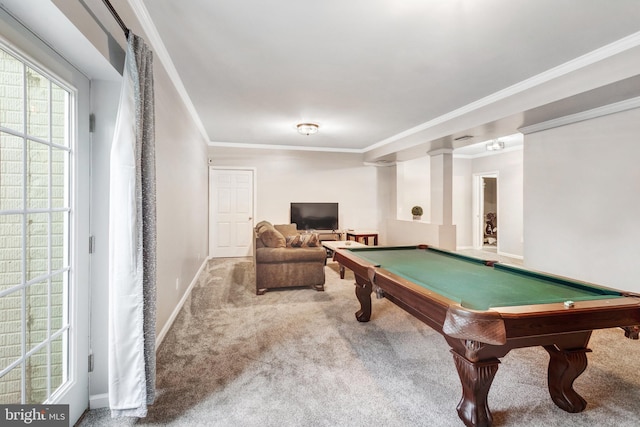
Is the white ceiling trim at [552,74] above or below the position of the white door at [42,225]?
above

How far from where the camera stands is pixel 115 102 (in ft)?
5.99

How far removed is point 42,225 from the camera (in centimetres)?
147

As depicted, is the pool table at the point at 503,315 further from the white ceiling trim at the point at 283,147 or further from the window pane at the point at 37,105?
the white ceiling trim at the point at 283,147

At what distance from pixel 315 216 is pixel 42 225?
5762mm

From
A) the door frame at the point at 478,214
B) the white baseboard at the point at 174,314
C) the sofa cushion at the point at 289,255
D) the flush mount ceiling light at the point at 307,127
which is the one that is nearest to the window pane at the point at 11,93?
the white baseboard at the point at 174,314

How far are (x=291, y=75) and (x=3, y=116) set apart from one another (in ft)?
7.69

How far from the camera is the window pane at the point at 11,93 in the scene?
1.21 meters

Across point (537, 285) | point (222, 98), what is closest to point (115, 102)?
point (222, 98)

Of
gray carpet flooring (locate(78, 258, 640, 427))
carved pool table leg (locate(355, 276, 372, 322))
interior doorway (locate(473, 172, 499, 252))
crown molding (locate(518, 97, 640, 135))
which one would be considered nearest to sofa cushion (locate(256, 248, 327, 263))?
gray carpet flooring (locate(78, 258, 640, 427))

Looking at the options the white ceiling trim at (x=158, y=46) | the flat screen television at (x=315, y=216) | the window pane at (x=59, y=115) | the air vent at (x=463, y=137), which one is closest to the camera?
the window pane at (x=59, y=115)

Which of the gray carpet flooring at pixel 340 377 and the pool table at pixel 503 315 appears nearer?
the pool table at pixel 503 315

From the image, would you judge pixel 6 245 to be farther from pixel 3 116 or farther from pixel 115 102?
pixel 115 102

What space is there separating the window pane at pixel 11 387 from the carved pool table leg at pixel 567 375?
276 centimetres

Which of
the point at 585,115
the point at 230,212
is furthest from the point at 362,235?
the point at 585,115
